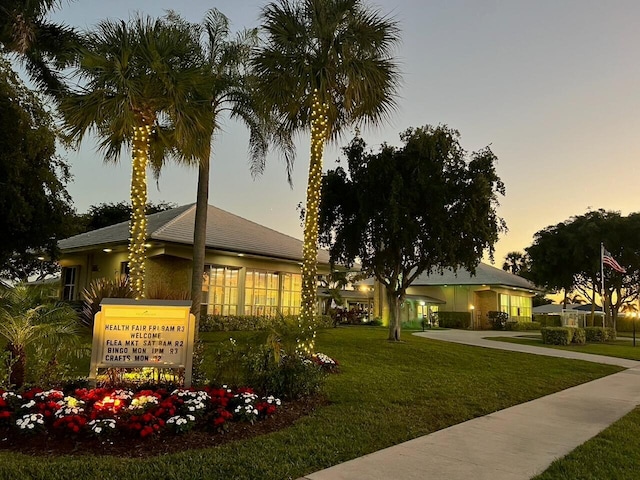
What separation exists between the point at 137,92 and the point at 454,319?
3361 centimetres

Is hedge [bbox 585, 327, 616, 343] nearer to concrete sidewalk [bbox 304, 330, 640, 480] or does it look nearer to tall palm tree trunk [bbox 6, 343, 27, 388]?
concrete sidewalk [bbox 304, 330, 640, 480]

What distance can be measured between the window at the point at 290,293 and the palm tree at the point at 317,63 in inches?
513

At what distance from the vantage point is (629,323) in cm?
4500

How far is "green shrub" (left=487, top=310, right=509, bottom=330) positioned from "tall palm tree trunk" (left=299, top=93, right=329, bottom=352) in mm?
30216

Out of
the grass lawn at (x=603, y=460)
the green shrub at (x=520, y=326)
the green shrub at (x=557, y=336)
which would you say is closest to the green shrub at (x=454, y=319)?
the green shrub at (x=520, y=326)

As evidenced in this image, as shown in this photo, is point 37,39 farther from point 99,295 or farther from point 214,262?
point 99,295

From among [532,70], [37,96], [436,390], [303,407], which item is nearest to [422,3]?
[532,70]

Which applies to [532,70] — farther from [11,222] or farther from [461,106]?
[11,222]

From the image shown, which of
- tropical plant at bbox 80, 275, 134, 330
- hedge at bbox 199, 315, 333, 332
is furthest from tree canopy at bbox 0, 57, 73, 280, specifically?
tropical plant at bbox 80, 275, 134, 330

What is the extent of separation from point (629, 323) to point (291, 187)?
143 feet

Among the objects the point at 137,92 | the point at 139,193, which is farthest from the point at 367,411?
the point at 137,92

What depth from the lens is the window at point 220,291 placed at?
2141cm

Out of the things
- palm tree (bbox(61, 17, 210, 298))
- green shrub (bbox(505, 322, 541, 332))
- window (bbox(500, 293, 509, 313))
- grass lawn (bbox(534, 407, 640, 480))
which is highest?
palm tree (bbox(61, 17, 210, 298))

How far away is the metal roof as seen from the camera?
20234mm
